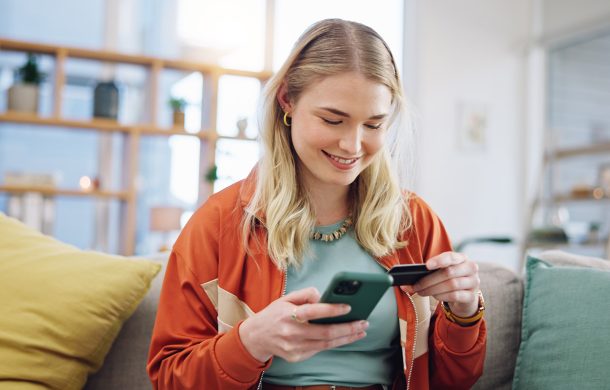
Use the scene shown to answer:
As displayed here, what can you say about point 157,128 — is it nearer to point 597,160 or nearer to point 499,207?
point 499,207

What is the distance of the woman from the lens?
1337 millimetres

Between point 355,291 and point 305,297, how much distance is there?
0.09 meters

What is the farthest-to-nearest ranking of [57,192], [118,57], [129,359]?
[118,57], [57,192], [129,359]

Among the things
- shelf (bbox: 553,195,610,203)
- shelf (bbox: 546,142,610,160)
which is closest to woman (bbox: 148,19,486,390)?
shelf (bbox: 553,195,610,203)

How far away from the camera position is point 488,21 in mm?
6074

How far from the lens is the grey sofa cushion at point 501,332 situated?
5.37 feet

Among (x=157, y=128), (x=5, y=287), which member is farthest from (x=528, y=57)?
(x=5, y=287)

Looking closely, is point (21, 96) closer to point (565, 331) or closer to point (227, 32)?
point (227, 32)

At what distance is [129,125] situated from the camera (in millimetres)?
4754

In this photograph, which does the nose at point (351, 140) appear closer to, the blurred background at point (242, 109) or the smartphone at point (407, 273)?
the smartphone at point (407, 273)

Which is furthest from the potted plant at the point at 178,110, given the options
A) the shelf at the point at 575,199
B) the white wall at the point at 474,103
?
the shelf at the point at 575,199

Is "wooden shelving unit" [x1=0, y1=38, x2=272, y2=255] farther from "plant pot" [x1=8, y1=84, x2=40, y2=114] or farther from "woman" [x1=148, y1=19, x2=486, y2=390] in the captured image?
"woman" [x1=148, y1=19, x2=486, y2=390]

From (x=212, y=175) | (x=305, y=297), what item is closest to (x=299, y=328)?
(x=305, y=297)

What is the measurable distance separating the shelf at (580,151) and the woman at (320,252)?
4.14 m
